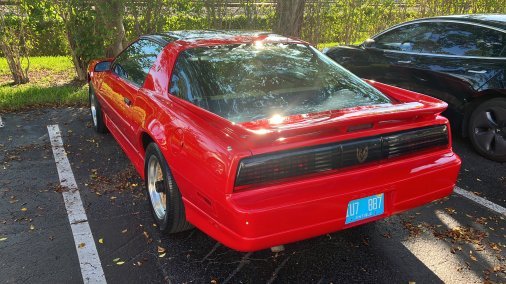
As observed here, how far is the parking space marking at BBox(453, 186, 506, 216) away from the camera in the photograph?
3695 millimetres

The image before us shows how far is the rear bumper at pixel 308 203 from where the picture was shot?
231 centimetres

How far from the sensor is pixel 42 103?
7.17 m

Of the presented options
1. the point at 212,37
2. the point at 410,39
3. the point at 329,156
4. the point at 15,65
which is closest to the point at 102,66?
the point at 212,37

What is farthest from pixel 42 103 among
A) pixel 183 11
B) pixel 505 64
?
pixel 505 64

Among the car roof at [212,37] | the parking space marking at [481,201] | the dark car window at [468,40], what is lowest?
the parking space marking at [481,201]

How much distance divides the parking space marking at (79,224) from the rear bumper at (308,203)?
2.34 feet

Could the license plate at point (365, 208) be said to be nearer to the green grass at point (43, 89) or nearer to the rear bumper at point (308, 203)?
the rear bumper at point (308, 203)

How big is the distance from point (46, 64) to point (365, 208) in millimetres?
9823

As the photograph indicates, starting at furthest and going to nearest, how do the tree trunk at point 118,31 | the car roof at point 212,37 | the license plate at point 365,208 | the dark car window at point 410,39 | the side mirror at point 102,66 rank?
1. the tree trunk at point 118,31
2. the dark car window at point 410,39
3. the side mirror at point 102,66
4. the car roof at point 212,37
5. the license plate at point 365,208

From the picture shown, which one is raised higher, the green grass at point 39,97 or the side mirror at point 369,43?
the side mirror at point 369,43

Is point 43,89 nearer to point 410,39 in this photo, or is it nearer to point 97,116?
point 97,116

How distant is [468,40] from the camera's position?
5.05 metres

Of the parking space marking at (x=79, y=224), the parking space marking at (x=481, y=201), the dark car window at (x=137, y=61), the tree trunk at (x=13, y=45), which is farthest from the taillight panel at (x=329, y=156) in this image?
the tree trunk at (x=13, y=45)

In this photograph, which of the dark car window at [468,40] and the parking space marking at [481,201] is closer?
the parking space marking at [481,201]
